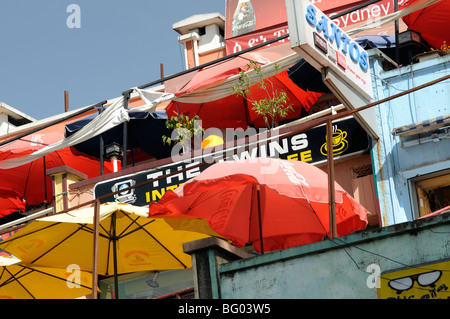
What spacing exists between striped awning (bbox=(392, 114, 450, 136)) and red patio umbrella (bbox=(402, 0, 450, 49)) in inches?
173

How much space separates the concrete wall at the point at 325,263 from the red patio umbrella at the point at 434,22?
31.8 ft

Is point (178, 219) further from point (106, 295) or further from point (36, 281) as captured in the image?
point (106, 295)

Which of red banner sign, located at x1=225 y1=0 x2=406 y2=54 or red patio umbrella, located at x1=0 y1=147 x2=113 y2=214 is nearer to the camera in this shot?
red patio umbrella, located at x1=0 y1=147 x2=113 y2=214

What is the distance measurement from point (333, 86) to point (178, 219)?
3.03 metres

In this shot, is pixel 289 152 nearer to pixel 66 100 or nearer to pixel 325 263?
pixel 325 263

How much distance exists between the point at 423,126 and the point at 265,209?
113 inches

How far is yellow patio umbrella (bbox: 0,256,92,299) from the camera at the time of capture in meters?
13.7

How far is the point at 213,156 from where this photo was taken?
15664mm

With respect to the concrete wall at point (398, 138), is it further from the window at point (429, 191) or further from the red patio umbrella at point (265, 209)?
the red patio umbrella at point (265, 209)

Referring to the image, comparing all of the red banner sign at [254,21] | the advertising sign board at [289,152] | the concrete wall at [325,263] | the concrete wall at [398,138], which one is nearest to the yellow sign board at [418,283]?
the concrete wall at [325,263]

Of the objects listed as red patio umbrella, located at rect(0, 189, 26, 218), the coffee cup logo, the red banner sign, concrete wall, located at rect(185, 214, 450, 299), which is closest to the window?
the coffee cup logo

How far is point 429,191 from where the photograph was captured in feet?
45.6

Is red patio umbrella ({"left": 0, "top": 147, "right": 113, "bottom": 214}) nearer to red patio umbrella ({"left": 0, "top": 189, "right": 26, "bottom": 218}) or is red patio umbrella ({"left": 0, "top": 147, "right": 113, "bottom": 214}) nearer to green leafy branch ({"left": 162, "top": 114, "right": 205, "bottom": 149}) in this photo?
red patio umbrella ({"left": 0, "top": 189, "right": 26, "bottom": 218})

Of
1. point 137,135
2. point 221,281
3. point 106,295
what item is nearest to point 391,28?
point 137,135
